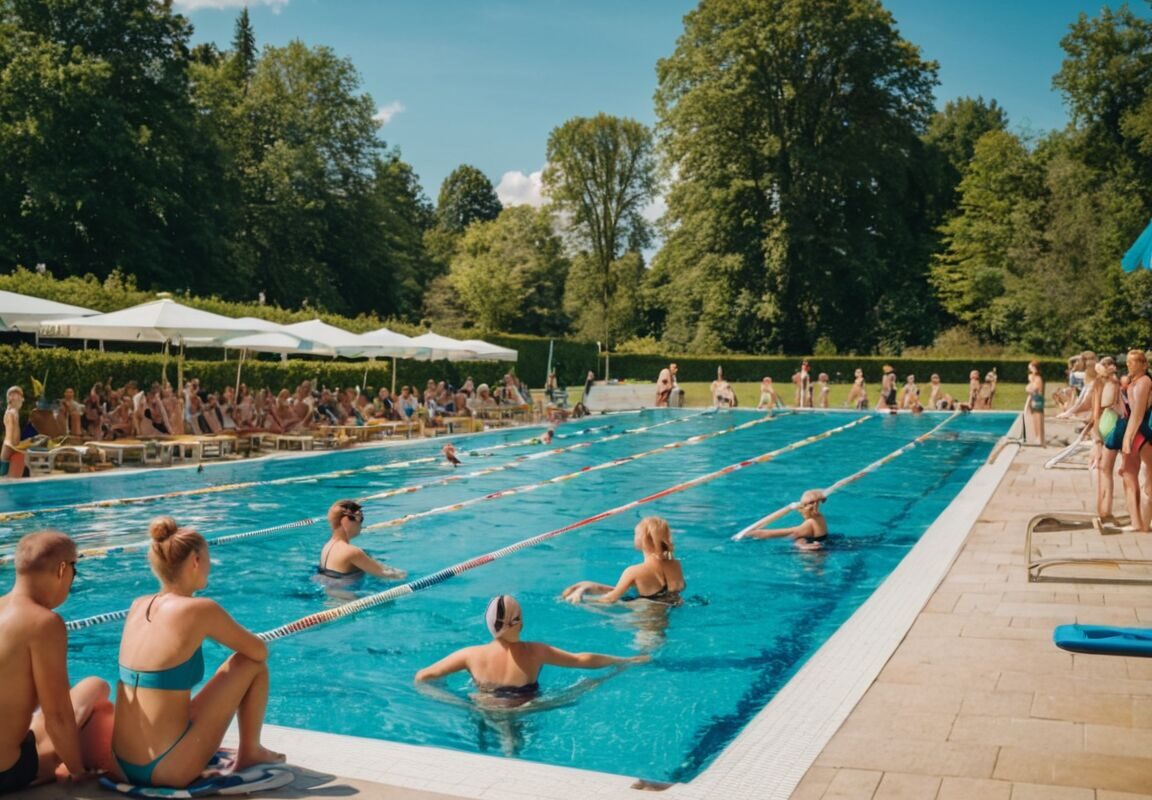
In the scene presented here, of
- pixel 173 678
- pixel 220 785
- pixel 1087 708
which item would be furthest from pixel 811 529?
pixel 173 678

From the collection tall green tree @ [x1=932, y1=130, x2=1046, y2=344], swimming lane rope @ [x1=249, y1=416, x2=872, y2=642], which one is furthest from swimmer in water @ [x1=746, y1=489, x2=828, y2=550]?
tall green tree @ [x1=932, y1=130, x2=1046, y2=344]

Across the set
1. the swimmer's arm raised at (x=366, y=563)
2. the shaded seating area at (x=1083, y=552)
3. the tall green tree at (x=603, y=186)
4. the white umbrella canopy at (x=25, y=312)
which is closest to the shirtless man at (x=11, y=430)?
the white umbrella canopy at (x=25, y=312)

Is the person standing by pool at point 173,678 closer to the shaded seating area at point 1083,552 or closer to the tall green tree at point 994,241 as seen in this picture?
the shaded seating area at point 1083,552

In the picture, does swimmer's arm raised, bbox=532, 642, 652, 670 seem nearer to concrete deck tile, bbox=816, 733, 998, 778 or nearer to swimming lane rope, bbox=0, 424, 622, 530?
concrete deck tile, bbox=816, 733, 998, 778

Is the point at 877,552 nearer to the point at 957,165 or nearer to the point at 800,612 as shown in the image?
the point at 800,612

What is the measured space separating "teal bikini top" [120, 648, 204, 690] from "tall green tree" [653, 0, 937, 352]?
4717 centimetres

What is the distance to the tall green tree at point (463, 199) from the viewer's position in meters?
97.6

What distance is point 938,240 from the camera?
5659 cm

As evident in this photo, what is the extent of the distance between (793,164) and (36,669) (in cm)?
4883

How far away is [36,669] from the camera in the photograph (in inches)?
144

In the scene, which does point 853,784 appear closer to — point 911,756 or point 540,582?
point 911,756

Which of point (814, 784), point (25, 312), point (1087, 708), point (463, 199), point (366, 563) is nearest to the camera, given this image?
point (814, 784)

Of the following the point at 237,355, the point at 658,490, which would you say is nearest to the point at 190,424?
the point at 658,490

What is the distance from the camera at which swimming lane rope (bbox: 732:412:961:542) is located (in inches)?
503
